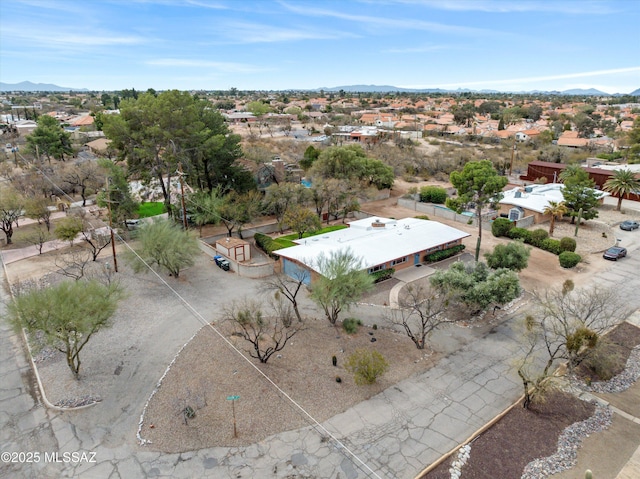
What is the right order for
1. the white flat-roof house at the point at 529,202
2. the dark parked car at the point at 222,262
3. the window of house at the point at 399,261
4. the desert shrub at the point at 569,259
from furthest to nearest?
the white flat-roof house at the point at 529,202, the desert shrub at the point at 569,259, the dark parked car at the point at 222,262, the window of house at the point at 399,261

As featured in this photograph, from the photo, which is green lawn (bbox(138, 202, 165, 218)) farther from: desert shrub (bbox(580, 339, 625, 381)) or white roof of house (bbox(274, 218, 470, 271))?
desert shrub (bbox(580, 339, 625, 381))

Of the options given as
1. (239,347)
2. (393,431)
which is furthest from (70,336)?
(393,431)

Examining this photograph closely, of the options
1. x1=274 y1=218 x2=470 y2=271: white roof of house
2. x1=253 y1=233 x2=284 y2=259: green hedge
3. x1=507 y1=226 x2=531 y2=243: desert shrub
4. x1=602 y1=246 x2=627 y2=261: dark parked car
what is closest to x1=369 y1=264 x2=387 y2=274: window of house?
x1=274 y1=218 x2=470 y2=271: white roof of house

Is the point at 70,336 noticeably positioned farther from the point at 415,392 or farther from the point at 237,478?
the point at 415,392

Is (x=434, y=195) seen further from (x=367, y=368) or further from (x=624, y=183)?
(x=367, y=368)

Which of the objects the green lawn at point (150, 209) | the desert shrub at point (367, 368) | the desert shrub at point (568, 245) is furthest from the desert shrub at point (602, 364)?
the green lawn at point (150, 209)

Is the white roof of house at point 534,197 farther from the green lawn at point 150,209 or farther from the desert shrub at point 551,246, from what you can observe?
the green lawn at point 150,209
